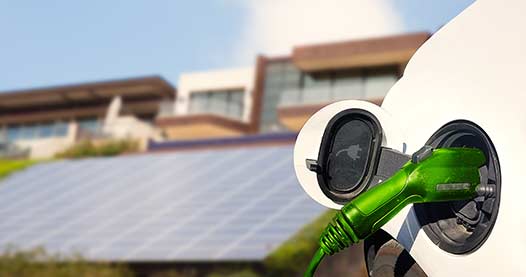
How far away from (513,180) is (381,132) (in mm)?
542

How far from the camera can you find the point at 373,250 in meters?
2.48

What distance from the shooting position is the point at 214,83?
115 feet

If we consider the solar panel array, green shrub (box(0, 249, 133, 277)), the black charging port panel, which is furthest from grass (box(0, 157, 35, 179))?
the black charging port panel

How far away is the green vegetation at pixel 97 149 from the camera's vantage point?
31.2 m

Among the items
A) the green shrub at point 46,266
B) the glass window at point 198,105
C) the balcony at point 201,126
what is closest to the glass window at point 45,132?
the balcony at point 201,126

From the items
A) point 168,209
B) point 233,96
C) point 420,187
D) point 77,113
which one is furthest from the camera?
point 77,113

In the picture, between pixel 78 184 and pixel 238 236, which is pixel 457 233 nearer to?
pixel 238 236

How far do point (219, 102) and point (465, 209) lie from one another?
30.6 m

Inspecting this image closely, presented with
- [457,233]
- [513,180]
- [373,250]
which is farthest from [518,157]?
[373,250]

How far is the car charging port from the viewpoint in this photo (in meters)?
1.90

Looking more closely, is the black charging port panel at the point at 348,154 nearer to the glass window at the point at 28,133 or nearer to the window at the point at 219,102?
the window at the point at 219,102

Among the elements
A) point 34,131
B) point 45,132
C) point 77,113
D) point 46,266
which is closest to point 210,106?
point 45,132

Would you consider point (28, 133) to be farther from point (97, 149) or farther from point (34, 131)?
point (97, 149)

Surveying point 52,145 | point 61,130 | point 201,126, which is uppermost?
point 201,126
